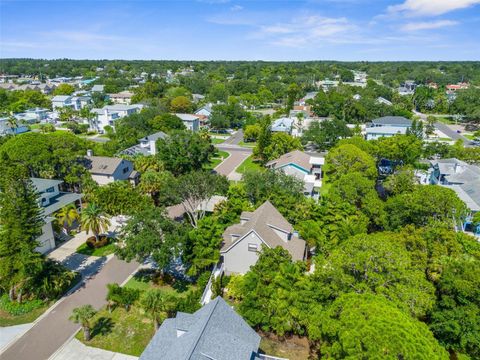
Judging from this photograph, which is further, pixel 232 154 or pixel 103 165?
pixel 232 154

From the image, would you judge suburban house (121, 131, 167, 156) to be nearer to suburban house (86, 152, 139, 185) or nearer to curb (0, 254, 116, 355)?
suburban house (86, 152, 139, 185)

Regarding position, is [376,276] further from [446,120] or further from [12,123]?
[446,120]

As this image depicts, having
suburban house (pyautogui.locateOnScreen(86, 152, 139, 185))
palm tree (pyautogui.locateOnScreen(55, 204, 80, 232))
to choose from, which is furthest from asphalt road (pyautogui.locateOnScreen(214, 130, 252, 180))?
palm tree (pyautogui.locateOnScreen(55, 204, 80, 232))

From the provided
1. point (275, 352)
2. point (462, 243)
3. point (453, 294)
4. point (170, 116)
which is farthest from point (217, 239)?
point (170, 116)

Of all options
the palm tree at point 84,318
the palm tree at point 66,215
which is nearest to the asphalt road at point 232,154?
the palm tree at point 66,215

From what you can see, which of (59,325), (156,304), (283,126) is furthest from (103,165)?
(283,126)

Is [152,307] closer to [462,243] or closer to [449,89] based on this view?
[462,243]
